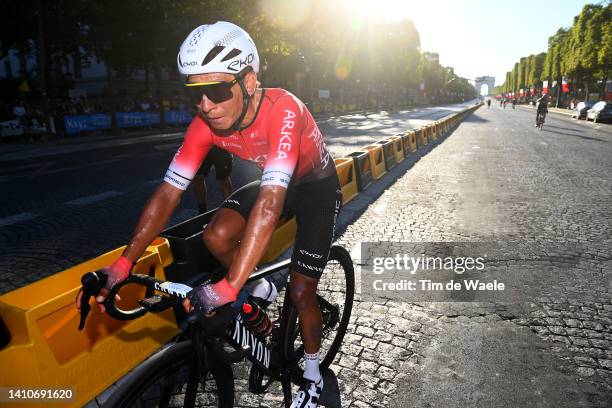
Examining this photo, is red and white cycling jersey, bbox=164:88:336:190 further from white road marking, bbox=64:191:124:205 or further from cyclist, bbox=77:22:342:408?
white road marking, bbox=64:191:124:205

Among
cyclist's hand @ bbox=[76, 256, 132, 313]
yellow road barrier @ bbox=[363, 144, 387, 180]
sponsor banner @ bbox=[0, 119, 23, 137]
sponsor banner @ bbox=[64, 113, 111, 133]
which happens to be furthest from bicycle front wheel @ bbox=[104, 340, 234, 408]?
sponsor banner @ bbox=[64, 113, 111, 133]

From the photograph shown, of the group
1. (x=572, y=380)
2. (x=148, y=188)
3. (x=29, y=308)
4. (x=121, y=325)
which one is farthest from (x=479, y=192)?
(x=29, y=308)

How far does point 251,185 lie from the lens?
2932mm

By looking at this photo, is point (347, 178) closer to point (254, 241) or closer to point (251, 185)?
point (251, 185)

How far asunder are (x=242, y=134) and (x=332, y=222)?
78 centimetres

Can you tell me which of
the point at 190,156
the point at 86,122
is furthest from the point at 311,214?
the point at 86,122

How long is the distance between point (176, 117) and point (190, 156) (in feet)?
91.9

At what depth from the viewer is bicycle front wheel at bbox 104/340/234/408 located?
1704 mm

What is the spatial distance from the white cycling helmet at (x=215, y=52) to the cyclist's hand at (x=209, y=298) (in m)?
1.06

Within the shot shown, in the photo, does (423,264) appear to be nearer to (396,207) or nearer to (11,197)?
(396,207)

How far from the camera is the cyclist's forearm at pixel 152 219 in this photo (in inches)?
87.7

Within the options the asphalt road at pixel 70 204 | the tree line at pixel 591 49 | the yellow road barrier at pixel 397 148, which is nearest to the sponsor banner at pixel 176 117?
the asphalt road at pixel 70 204

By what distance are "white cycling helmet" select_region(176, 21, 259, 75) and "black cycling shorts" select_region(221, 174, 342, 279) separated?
892mm

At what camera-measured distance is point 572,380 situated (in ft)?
9.61
